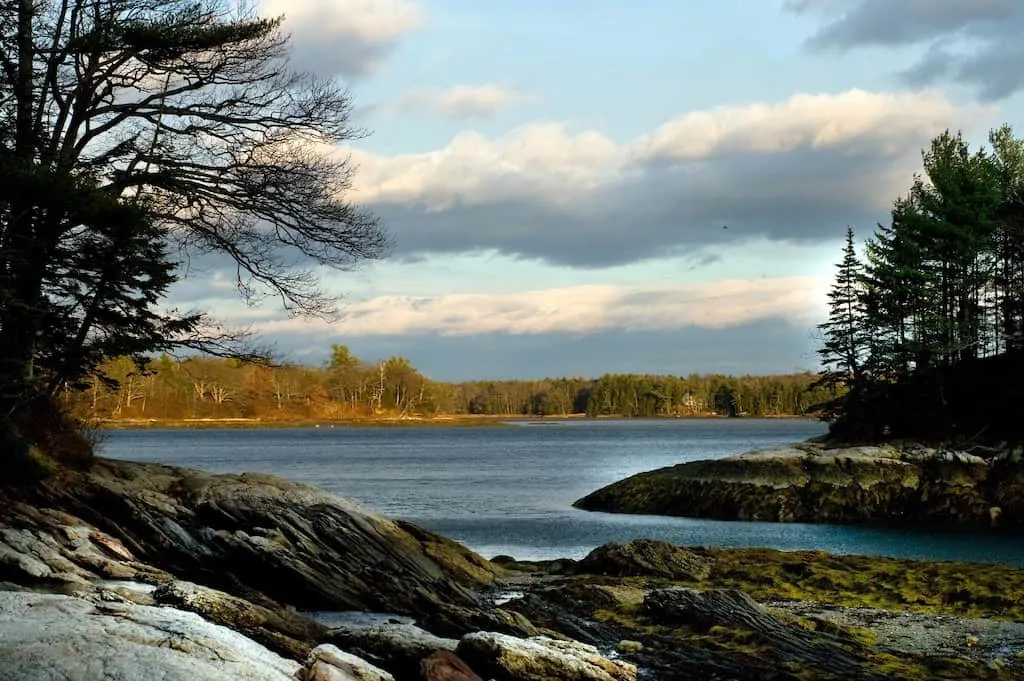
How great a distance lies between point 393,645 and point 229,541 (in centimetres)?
745

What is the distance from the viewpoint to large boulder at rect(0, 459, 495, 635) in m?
16.7

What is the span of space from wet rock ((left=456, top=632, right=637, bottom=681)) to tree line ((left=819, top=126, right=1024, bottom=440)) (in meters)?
39.6

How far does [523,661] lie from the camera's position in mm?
12664

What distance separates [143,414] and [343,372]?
37.4 meters

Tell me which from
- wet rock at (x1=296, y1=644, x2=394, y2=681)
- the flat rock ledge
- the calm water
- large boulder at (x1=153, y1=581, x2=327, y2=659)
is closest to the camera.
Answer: wet rock at (x1=296, y1=644, x2=394, y2=681)

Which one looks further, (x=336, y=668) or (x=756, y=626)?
(x=756, y=626)

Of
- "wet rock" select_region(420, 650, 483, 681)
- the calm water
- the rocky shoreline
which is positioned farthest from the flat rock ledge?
"wet rock" select_region(420, 650, 483, 681)

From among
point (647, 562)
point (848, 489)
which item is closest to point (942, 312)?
point (848, 489)

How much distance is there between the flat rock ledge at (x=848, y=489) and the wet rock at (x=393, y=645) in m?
30.2

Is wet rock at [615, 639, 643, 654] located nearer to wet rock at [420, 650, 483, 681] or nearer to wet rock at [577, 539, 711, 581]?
wet rock at [420, 650, 483, 681]

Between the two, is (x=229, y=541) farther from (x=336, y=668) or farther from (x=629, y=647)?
(x=336, y=668)

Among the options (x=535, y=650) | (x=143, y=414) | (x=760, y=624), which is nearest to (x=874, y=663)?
(x=760, y=624)

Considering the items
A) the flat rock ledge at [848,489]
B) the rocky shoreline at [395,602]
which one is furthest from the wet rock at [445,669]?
the flat rock ledge at [848,489]

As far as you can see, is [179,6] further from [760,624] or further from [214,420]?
[214,420]
